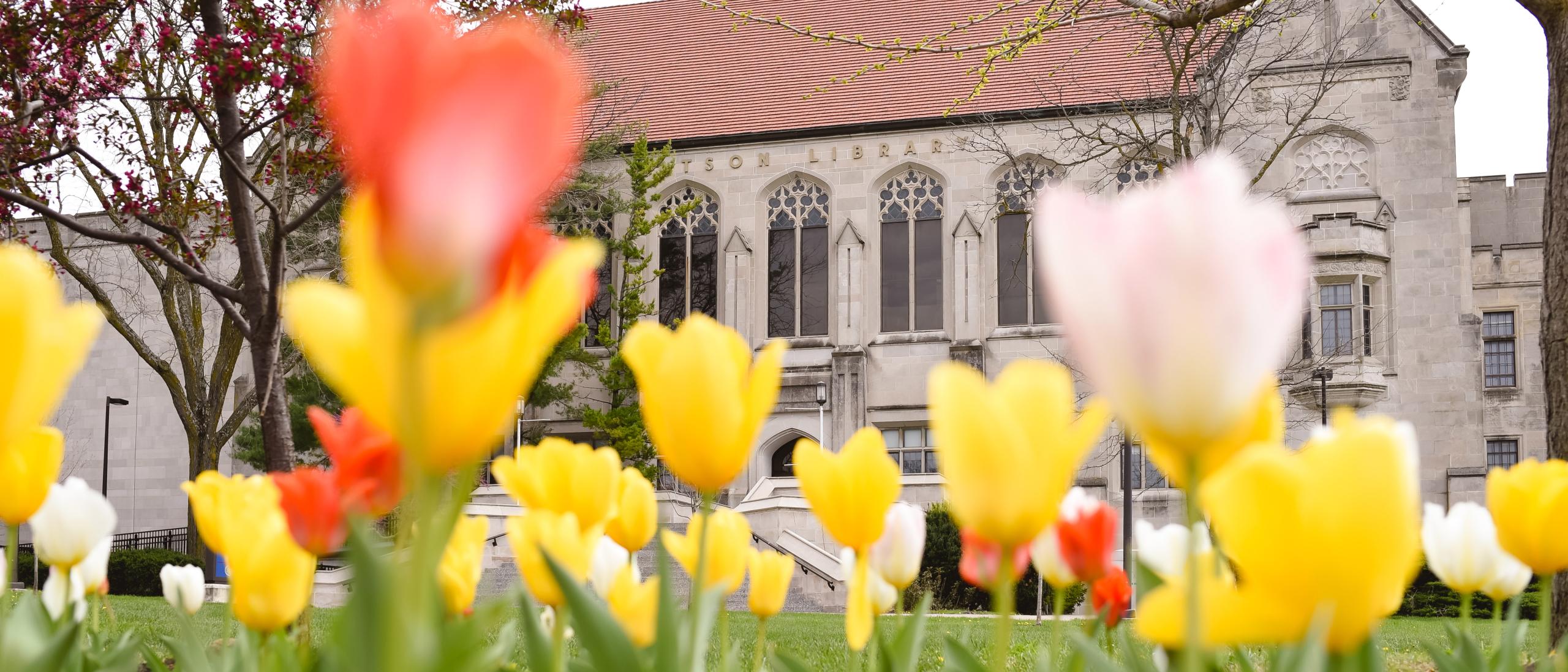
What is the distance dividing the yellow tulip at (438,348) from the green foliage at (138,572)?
61.3 feet

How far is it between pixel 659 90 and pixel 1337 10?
45.6 ft

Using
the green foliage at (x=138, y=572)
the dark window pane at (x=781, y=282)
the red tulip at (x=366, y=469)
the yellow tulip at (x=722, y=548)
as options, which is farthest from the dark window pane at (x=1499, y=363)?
the red tulip at (x=366, y=469)

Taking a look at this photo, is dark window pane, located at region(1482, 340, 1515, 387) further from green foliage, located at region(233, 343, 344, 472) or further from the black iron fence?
the black iron fence

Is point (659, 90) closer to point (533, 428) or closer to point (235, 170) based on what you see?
point (533, 428)

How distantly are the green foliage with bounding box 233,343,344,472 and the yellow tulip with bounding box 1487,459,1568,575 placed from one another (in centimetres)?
1947

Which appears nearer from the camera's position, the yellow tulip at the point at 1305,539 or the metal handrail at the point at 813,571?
the yellow tulip at the point at 1305,539

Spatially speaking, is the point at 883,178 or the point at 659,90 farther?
the point at 659,90

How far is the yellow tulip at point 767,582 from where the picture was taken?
1.16 m

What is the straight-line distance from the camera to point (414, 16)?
344mm

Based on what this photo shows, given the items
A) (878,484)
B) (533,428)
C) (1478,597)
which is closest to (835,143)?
(533,428)

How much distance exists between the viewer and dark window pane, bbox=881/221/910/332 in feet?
70.7

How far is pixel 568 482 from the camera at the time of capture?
91 centimetres

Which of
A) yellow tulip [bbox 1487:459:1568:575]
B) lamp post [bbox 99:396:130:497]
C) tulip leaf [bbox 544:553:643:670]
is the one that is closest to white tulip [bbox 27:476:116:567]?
tulip leaf [bbox 544:553:643:670]

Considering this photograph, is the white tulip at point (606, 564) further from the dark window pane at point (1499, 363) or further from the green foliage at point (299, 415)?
the dark window pane at point (1499, 363)
